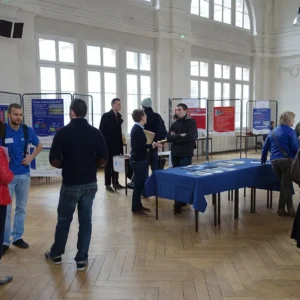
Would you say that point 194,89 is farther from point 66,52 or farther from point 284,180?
point 284,180

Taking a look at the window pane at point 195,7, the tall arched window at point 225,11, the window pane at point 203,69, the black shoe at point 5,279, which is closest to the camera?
the black shoe at point 5,279

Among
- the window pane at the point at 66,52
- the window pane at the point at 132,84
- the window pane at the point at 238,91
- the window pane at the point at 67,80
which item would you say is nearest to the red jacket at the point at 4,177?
the window pane at the point at 67,80

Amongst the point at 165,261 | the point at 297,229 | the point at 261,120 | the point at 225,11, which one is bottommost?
the point at 165,261

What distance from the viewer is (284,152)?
15.1 ft

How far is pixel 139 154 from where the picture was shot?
15.3ft

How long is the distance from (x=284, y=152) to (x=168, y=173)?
1.49 meters

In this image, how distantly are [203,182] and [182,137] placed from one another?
106 cm

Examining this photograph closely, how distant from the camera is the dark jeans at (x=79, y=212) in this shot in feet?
10.1

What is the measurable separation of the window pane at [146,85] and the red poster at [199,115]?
1.78 metres

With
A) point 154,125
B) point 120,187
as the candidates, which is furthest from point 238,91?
point 154,125

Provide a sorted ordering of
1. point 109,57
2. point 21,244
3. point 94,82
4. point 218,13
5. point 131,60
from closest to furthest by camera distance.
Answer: point 21,244 → point 94,82 → point 109,57 → point 131,60 → point 218,13

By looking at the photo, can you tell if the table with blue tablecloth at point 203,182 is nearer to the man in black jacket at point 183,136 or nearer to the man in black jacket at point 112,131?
the man in black jacket at point 183,136

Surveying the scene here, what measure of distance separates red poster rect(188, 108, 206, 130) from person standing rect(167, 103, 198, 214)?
13.1ft

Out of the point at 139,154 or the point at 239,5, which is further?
the point at 239,5
